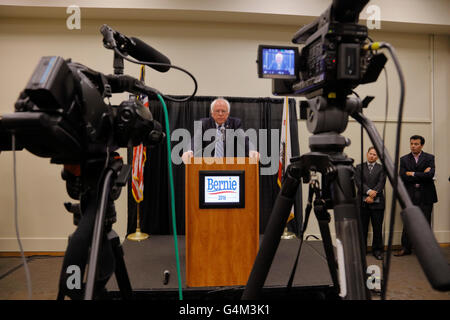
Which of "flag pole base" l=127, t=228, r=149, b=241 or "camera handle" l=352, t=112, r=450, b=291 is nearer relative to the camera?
"camera handle" l=352, t=112, r=450, b=291

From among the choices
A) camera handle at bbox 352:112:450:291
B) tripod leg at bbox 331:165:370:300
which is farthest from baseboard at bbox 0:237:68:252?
camera handle at bbox 352:112:450:291

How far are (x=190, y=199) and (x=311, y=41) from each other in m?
1.32

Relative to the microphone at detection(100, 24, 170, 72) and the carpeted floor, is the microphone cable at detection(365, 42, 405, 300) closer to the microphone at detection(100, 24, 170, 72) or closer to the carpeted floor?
the microphone at detection(100, 24, 170, 72)

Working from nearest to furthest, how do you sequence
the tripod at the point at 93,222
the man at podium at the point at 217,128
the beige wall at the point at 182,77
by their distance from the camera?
the tripod at the point at 93,222 → the man at podium at the point at 217,128 → the beige wall at the point at 182,77

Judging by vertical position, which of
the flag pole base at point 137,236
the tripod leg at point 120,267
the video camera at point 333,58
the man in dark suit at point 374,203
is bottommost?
the flag pole base at point 137,236

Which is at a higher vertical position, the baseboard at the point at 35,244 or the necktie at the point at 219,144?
the necktie at the point at 219,144

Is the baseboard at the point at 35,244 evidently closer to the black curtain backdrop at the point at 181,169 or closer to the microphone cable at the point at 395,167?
the black curtain backdrop at the point at 181,169

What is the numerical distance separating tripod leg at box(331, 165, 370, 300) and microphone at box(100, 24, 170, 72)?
0.63m

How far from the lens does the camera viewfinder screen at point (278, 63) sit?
0.88 metres

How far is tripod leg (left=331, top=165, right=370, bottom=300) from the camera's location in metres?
0.64

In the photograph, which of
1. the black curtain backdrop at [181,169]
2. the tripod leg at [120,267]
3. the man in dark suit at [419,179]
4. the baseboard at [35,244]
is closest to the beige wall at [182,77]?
the baseboard at [35,244]

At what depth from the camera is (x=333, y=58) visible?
0.75 meters

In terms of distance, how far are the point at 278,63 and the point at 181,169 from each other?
3152mm

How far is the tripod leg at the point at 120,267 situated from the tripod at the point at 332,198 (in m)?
0.36
